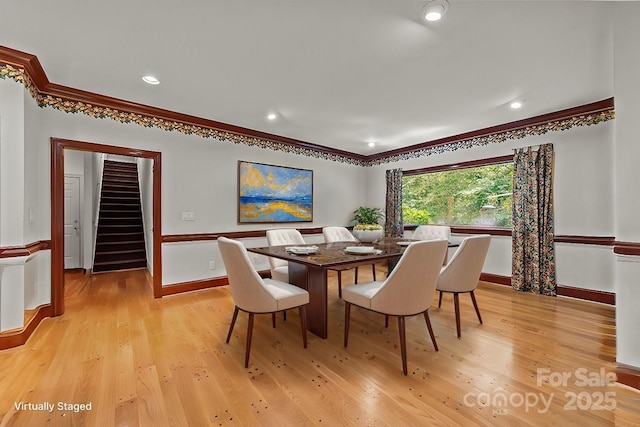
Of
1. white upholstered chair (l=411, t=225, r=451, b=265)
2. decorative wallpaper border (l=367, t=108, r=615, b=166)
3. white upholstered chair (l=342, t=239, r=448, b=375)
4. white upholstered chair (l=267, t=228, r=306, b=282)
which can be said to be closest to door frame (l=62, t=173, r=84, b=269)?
white upholstered chair (l=267, t=228, r=306, b=282)

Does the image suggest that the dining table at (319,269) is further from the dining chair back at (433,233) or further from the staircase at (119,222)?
the staircase at (119,222)

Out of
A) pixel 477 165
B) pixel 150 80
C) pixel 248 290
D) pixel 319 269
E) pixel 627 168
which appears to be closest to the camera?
pixel 627 168

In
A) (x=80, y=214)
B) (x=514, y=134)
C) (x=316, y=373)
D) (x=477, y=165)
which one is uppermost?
(x=514, y=134)

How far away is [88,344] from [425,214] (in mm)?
5021

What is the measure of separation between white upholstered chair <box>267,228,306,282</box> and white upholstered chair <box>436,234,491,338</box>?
1.58 meters

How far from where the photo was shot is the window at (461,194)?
4.20m

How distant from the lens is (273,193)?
182 inches

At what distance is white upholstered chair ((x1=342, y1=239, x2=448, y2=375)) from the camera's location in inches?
72.6

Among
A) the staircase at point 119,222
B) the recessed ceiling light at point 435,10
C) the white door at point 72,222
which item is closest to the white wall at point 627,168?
the recessed ceiling light at point 435,10

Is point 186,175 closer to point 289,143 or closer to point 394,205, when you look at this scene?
point 289,143

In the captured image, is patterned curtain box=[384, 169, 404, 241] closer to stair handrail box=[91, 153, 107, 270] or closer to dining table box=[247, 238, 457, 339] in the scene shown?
dining table box=[247, 238, 457, 339]

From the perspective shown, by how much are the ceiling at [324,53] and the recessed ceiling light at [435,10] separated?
4 cm

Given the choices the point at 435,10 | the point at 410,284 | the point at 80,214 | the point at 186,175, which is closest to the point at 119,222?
the point at 80,214

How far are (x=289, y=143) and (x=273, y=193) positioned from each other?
0.94m
